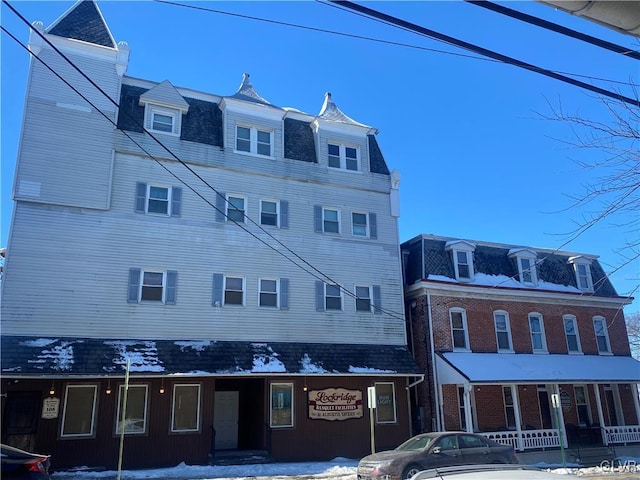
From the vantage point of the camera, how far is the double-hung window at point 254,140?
21.9m

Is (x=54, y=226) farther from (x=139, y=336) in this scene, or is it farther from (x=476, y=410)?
(x=476, y=410)

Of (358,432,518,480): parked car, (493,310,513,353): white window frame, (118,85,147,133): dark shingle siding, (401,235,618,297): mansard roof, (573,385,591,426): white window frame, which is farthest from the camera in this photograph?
(573,385,591,426): white window frame

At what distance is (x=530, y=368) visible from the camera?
22.6 meters

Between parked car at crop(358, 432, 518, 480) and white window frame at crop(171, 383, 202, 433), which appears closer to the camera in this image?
Answer: parked car at crop(358, 432, 518, 480)

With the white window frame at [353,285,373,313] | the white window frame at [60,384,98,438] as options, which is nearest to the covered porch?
the white window frame at [353,285,373,313]

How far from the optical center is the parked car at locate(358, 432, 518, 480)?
43.0 feet

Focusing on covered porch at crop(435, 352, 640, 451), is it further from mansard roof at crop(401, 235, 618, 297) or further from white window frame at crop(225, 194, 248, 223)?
white window frame at crop(225, 194, 248, 223)

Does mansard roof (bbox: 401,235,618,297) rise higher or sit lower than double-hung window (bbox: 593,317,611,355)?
higher

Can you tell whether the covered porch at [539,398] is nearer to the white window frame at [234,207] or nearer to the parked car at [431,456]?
the parked car at [431,456]

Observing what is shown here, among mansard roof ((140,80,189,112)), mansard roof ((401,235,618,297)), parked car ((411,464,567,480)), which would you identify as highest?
mansard roof ((140,80,189,112))

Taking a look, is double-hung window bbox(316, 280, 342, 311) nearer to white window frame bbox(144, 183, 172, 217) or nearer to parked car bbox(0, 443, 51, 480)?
white window frame bbox(144, 183, 172, 217)

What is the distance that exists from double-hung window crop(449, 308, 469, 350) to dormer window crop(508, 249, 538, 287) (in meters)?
4.42

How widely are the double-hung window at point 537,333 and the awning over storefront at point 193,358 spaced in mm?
7316

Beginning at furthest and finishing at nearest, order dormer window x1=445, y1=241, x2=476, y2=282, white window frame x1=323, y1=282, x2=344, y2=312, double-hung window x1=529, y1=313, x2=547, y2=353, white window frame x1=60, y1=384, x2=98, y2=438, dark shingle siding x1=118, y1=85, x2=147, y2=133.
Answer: double-hung window x1=529, y1=313, x2=547, y2=353 < dormer window x1=445, y1=241, x2=476, y2=282 < white window frame x1=323, y1=282, x2=344, y2=312 < dark shingle siding x1=118, y1=85, x2=147, y2=133 < white window frame x1=60, y1=384, x2=98, y2=438
